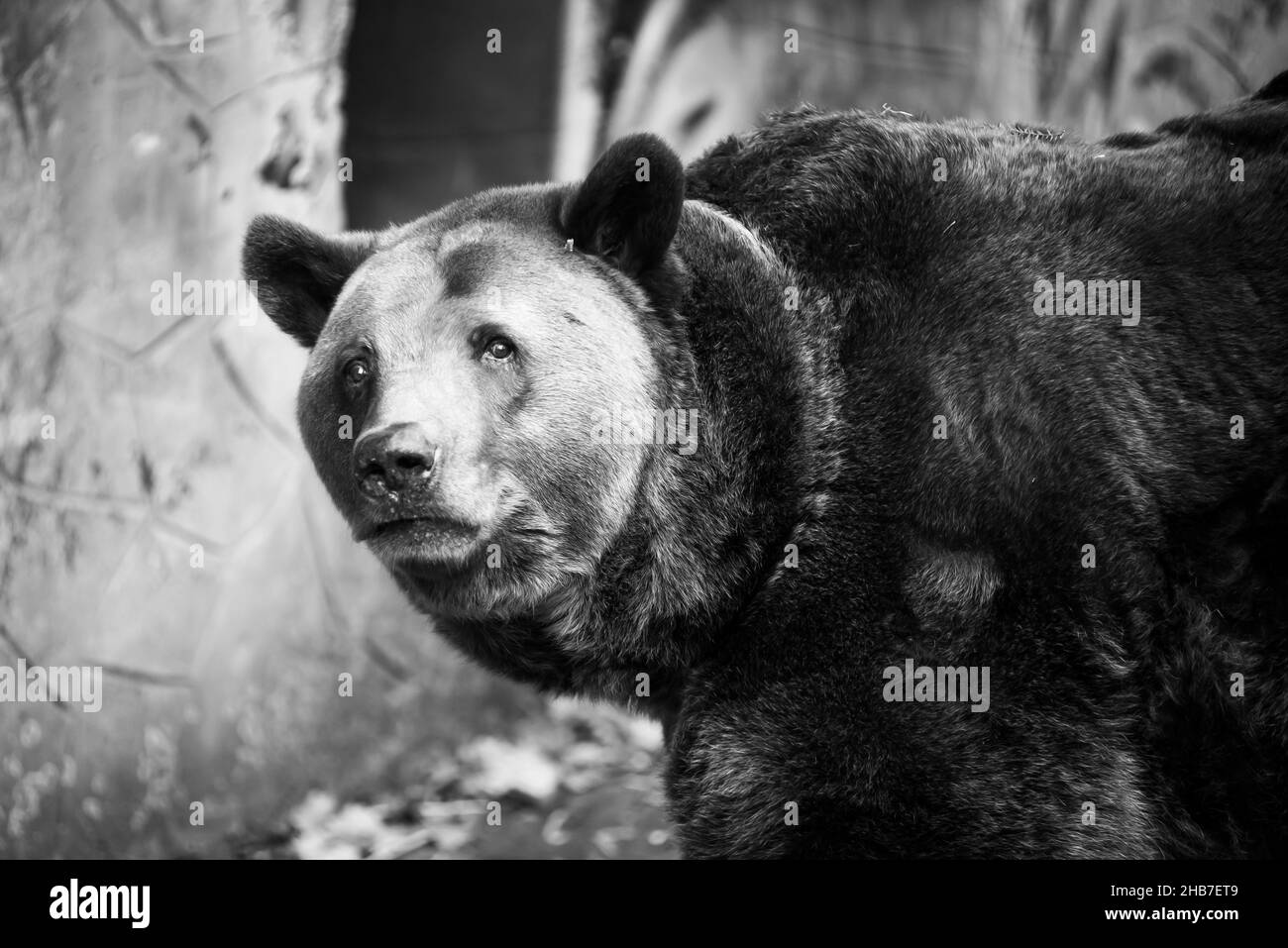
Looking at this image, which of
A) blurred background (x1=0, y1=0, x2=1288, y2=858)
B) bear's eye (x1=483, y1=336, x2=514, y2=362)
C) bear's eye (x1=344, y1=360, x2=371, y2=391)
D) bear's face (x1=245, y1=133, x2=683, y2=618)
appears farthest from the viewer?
blurred background (x1=0, y1=0, x2=1288, y2=858)

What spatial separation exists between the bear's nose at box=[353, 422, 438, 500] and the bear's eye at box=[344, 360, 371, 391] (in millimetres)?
483

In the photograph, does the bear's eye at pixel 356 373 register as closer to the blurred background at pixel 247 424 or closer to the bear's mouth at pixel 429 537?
the bear's mouth at pixel 429 537

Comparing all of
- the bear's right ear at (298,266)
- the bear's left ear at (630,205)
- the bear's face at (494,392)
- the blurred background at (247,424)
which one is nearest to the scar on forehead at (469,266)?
the bear's face at (494,392)

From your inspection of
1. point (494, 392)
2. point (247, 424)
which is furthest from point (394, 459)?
point (247, 424)

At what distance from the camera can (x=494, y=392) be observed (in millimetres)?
4660

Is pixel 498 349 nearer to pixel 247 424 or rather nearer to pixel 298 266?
pixel 298 266

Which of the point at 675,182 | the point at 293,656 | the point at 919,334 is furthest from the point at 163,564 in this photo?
Answer: the point at 919,334

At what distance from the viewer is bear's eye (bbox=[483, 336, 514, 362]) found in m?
4.71

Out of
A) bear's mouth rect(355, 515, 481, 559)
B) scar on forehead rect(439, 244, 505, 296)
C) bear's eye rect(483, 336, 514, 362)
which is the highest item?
scar on forehead rect(439, 244, 505, 296)

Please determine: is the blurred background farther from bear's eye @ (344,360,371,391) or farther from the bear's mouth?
the bear's mouth

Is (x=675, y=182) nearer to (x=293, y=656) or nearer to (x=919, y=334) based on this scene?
(x=919, y=334)

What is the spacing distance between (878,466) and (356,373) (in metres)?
1.94

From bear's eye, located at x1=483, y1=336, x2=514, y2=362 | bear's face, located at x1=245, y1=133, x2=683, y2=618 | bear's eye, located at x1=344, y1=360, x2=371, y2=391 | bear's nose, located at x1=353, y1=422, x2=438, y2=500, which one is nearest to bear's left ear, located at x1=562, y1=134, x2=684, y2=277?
bear's face, located at x1=245, y1=133, x2=683, y2=618

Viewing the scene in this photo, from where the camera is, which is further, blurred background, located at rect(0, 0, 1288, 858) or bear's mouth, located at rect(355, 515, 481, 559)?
blurred background, located at rect(0, 0, 1288, 858)
